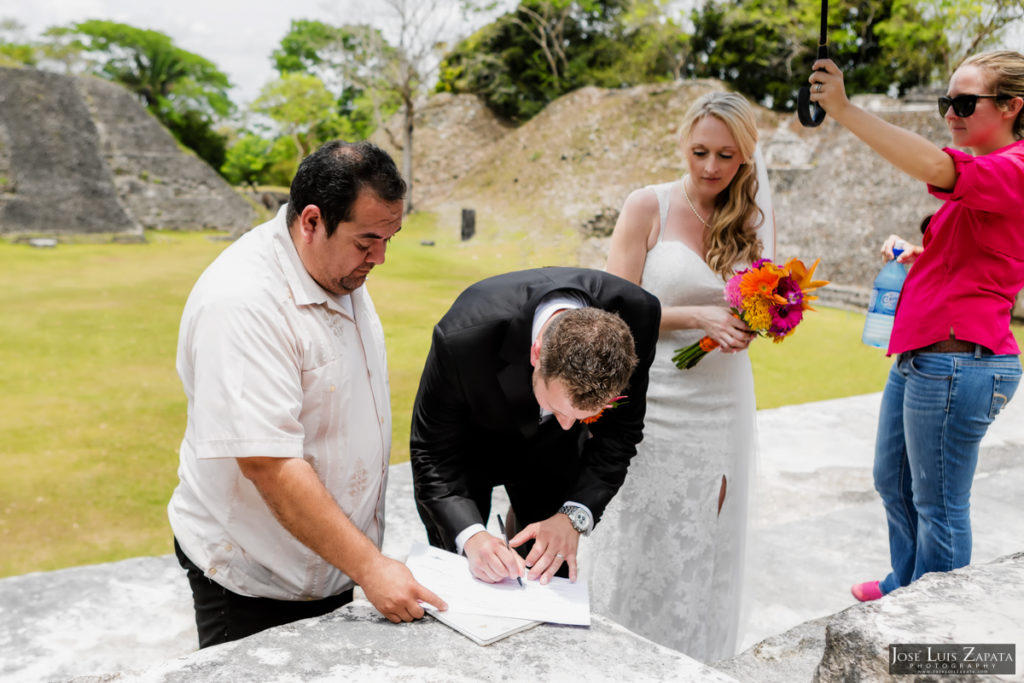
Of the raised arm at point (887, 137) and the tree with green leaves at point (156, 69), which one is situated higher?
the tree with green leaves at point (156, 69)

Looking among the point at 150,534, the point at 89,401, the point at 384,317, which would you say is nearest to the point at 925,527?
the point at 150,534

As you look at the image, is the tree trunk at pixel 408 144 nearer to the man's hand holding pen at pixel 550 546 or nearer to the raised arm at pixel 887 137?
the raised arm at pixel 887 137

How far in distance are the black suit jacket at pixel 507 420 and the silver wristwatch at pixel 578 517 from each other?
0.14 ft

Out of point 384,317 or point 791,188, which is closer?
point 384,317

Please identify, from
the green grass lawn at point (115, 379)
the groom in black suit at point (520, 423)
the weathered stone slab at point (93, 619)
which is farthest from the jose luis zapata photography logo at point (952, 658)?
the green grass lawn at point (115, 379)

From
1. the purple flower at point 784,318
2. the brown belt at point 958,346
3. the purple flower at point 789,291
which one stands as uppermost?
the purple flower at point 789,291

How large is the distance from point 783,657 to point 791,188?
Result: 1390cm

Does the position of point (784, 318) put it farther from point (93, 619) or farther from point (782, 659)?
point (93, 619)

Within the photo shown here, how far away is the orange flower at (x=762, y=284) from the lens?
7.45 ft

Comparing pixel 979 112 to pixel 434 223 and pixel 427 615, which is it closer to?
pixel 427 615

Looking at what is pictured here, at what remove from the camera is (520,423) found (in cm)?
189

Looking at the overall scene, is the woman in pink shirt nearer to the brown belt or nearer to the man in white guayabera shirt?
the brown belt

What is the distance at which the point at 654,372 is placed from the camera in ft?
8.44

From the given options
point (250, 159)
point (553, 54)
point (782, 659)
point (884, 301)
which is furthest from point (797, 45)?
point (250, 159)
